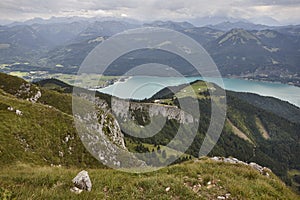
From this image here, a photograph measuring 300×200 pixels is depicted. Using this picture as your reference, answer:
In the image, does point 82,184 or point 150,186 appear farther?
point 150,186

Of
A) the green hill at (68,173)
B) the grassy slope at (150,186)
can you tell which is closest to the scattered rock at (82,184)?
the grassy slope at (150,186)

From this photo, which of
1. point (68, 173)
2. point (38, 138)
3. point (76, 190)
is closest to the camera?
point (76, 190)

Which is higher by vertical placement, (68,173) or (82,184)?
(82,184)

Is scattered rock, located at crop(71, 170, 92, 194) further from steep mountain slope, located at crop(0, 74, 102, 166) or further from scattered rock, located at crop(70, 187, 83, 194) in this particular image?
steep mountain slope, located at crop(0, 74, 102, 166)

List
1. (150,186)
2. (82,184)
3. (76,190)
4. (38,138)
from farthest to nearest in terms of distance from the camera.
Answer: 1. (38,138)
2. (150,186)
3. (82,184)
4. (76,190)

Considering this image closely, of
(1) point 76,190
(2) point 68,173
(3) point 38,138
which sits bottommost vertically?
(3) point 38,138

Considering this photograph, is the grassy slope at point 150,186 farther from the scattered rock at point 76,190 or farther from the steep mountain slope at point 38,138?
the steep mountain slope at point 38,138

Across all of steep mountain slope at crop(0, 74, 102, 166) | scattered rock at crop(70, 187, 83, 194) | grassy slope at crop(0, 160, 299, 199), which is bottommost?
steep mountain slope at crop(0, 74, 102, 166)

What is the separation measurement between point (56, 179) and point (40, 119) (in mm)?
22296

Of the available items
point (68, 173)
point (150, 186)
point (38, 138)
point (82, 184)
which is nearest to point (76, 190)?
point (82, 184)

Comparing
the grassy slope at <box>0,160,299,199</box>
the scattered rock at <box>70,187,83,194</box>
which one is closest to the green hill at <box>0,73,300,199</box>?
the grassy slope at <box>0,160,299,199</box>

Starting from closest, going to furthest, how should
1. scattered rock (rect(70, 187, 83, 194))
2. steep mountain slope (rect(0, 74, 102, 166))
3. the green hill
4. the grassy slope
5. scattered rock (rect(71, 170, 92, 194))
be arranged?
1. the grassy slope
2. scattered rock (rect(70, 187, 83, 194))
3. scattered rock (rect(71, 170, 92, 194))
4. the green hill
5. steep mountain slope (rect(0, 74, 102, 166))

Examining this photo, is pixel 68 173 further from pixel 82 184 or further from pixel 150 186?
pixel 150 186

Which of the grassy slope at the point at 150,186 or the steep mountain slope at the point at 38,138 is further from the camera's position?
the steep mountain slope at the point at 38,138
